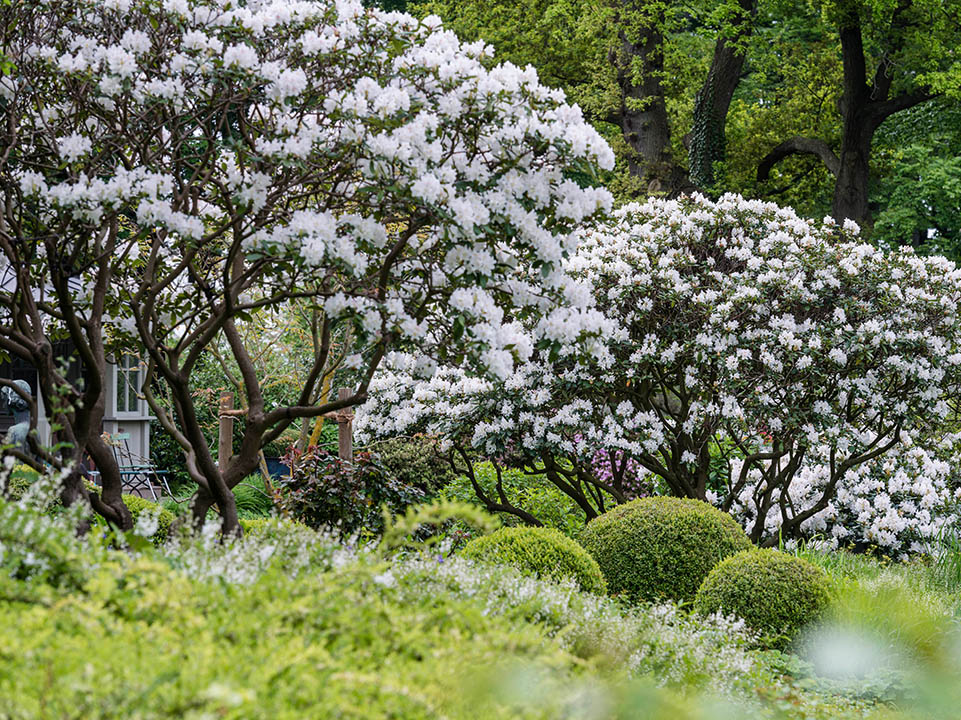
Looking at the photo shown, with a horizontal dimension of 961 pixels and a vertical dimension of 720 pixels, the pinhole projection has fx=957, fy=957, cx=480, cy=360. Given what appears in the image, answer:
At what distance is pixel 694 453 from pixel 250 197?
4.73 meters

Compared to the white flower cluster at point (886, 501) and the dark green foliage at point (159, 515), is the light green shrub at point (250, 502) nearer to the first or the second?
the dark green foliage at point (159, 515)

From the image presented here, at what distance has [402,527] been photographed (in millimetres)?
2951

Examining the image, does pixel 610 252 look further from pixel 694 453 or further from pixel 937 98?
pixel 937 98

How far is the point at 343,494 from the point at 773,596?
9.22 ft

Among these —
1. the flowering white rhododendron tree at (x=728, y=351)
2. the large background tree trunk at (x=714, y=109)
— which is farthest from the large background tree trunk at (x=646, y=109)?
the flowering white rhododendron tree at (x=728, y=351)

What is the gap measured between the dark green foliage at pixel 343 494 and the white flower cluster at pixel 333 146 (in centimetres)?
226

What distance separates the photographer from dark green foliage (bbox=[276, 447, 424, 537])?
252 inches

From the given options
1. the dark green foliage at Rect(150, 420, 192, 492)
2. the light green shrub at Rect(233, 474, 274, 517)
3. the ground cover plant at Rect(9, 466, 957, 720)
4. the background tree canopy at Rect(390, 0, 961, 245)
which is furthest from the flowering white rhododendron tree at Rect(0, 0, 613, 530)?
the background tree canopy at Rect(390, 0, 961, 245)

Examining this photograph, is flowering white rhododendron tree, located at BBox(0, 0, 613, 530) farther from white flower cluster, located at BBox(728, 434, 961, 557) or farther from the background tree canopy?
the background tree canopy

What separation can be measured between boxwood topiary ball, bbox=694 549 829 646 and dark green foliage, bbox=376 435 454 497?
336 cm

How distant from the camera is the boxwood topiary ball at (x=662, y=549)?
20.7ft

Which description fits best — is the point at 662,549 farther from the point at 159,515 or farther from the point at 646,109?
the point at 646,109

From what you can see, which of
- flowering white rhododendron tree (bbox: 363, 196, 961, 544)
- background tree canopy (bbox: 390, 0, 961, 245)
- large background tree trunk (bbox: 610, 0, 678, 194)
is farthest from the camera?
large background tree trunk (bbox: 610, 0, 678, 194)

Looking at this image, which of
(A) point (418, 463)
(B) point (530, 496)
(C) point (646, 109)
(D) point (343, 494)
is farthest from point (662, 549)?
(C) point (646, 109)
